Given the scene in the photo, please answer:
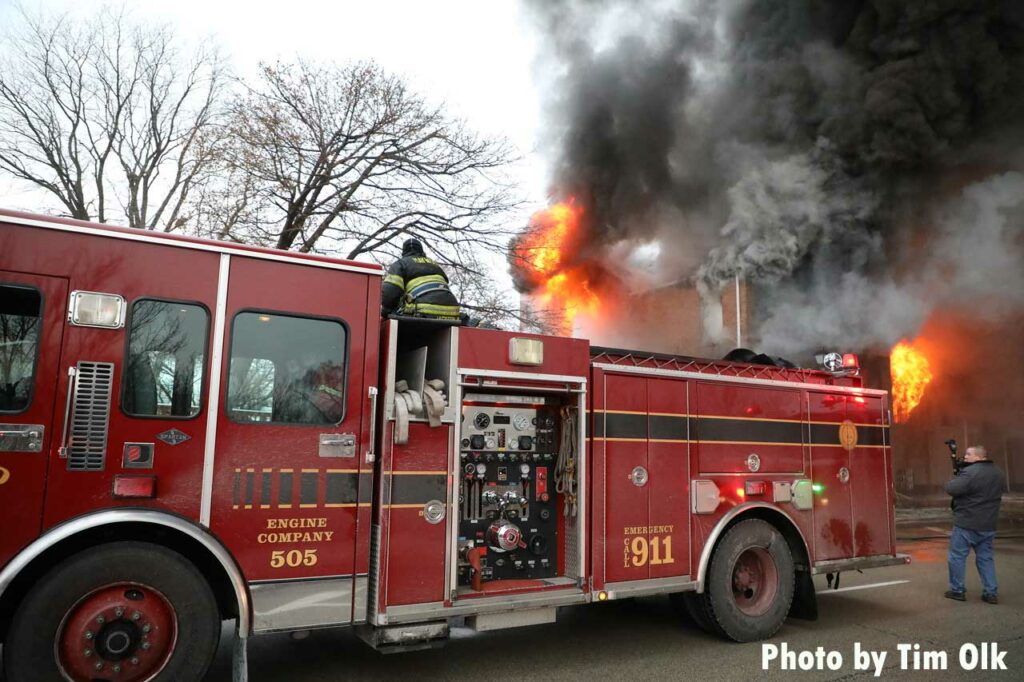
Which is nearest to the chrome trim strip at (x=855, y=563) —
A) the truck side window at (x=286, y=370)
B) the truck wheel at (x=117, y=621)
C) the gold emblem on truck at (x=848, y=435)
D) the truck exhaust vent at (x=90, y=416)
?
the gold emblem on truck at (x=848, y=435)

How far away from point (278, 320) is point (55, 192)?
15.6 m

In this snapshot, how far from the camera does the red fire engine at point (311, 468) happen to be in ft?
12.2

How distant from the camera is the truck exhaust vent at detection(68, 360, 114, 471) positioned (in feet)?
12.2

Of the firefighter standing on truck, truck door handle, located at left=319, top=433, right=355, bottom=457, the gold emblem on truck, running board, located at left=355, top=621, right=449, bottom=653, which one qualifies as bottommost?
running board, located at left=355, top=621, right=449, bottom=653

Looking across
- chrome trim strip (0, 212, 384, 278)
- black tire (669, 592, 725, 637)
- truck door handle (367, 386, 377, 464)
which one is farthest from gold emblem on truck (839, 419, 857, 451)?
chrome trim strip (0, 212, 384, 278)

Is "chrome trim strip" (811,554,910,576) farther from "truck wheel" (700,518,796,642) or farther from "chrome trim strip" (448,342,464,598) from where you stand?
"chrome trim strip" (448,342,464,598)

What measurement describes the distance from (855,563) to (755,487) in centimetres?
153

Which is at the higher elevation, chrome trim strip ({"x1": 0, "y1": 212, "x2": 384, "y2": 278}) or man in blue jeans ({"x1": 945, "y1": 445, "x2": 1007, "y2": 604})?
chrome trim strip ({"x1": 0, "y1": 212, "x2": 384, "y2": 278})

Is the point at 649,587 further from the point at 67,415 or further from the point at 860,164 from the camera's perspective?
the point at 860,164

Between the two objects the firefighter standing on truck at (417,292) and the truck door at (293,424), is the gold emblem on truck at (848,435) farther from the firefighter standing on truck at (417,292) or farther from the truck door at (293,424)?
the truck door at (293,424)

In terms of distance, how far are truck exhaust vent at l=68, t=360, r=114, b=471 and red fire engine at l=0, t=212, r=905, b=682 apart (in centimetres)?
1

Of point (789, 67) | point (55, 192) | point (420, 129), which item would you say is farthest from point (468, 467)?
point (55, 192)

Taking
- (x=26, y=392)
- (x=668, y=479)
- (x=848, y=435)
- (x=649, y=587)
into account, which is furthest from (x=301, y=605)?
(x=848, y=435)

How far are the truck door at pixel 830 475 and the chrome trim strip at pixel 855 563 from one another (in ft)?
0.17
